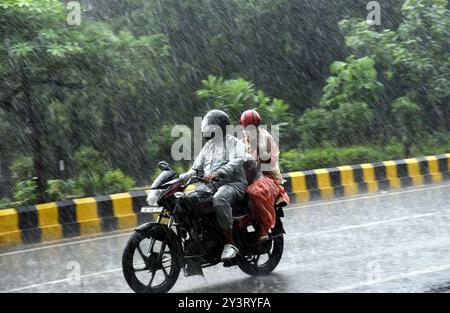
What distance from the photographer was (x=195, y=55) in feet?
65.4

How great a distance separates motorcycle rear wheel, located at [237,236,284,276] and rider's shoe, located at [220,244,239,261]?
29cm

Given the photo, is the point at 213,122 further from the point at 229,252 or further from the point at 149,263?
the point at 149,263

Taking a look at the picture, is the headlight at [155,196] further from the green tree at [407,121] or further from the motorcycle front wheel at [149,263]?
the green tree at [407,121]

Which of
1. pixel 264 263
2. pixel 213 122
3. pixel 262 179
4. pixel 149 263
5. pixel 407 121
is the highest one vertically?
pixel 213 122

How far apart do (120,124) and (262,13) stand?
5663 mm

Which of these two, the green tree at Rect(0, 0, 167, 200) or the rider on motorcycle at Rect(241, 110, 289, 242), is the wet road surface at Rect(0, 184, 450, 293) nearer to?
the rider on motorcycle at Rect(241, 110, 289, 242)

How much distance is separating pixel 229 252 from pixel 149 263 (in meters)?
0.77

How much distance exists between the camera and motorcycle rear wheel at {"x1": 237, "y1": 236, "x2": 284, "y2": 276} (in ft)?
24.5

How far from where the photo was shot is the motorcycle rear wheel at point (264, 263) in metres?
7.48

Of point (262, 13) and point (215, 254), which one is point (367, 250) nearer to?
point (215, 254)

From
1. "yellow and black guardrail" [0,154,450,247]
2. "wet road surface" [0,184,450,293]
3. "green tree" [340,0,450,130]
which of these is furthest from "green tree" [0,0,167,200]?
"green tree" [340,0,450,130]

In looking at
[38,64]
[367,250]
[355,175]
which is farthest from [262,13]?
[367,250]

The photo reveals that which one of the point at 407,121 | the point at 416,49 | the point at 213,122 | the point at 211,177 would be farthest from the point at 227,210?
the point at 416,49

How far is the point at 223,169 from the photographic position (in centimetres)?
704
